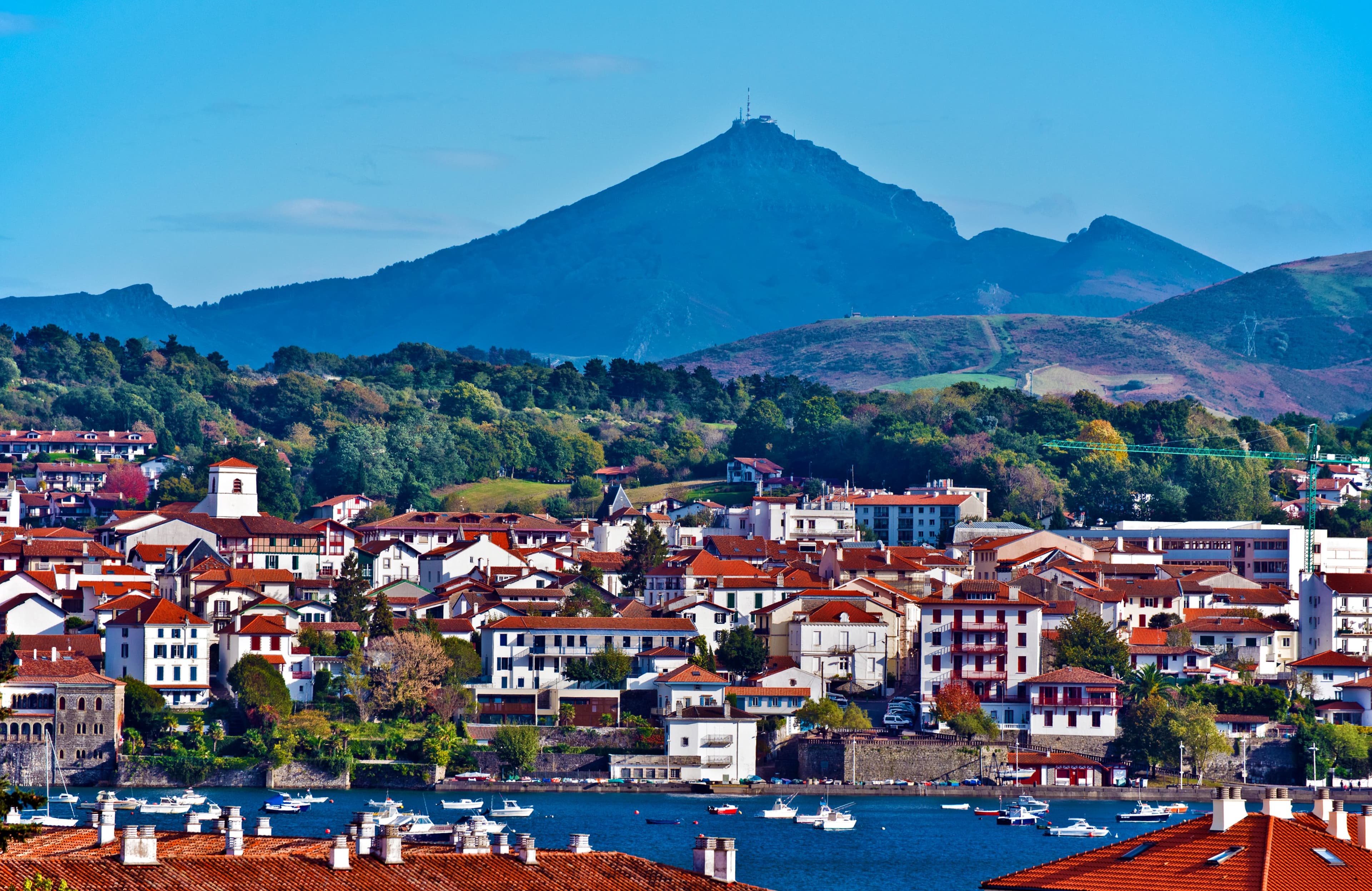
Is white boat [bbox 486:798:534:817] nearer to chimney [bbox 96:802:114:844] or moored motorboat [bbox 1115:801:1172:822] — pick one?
moored motorboat [bbox 1115:801:1172:822]

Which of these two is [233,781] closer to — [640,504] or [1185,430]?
[640,504]

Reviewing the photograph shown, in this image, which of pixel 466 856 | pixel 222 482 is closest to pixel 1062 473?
pixel 222 482

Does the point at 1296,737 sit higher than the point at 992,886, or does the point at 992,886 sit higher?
the point at 992,886

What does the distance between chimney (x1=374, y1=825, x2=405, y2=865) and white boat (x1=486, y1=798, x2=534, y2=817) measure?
3306cm

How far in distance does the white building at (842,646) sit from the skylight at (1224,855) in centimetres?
5046

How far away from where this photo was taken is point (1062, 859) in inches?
686

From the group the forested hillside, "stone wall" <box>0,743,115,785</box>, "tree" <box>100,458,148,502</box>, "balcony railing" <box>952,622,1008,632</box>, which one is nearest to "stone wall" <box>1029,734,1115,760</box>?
"balcony railing" <box>952,622,1008,632</box>

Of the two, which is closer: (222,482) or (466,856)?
(466,856)

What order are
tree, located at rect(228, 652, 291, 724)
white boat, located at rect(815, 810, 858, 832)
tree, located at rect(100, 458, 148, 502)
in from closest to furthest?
white boat, located at rect(815, 810, 858, 832) → tree, located at rect(228, 652, 291, 724) → tree, located at rect(100, 458, 148, 502)

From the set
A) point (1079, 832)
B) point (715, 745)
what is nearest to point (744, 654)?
point (715, 745)

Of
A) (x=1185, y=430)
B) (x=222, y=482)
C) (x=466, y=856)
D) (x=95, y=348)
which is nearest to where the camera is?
(x=466, y=856)

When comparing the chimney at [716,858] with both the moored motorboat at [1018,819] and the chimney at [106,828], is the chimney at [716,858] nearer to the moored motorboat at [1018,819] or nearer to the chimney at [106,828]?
the chimney at [106,828]

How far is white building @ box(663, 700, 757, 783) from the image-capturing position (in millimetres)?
61000

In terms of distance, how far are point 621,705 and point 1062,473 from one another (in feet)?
179
